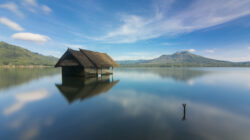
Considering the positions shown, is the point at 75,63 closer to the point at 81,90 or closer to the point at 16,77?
the point at 81,90

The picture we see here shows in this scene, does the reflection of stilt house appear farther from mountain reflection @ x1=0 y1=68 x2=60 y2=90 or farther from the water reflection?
the water reflection

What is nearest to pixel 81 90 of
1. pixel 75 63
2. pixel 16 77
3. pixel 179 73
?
pixel 75 63

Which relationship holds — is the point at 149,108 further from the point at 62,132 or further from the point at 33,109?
the point at 33,109

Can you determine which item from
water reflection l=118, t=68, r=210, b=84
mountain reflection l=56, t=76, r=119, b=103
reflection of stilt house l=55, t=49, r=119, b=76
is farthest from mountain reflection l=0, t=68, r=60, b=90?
water reflection l=118, t=68, r=210, b=84

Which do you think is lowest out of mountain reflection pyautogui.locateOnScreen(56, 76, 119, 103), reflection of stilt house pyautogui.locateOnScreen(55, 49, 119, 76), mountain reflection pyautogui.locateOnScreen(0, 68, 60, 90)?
mountain reflection pyautogui.locateOnScreen(56, 76, 119, 103)

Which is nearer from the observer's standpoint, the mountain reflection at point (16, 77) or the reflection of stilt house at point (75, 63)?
the mountain reflection at point (16, 77)

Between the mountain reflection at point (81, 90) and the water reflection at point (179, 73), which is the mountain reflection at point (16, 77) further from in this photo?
the water reflection at point (179, 73)

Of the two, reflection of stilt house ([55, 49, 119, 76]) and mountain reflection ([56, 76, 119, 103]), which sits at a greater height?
reflection of stilt house ([55, 49, 119, 76])

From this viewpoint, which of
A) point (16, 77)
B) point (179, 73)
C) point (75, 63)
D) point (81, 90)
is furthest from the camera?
point (179, 73)

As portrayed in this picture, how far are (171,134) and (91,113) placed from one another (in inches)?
187

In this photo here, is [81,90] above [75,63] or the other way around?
the other way around

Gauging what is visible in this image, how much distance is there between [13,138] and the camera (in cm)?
459

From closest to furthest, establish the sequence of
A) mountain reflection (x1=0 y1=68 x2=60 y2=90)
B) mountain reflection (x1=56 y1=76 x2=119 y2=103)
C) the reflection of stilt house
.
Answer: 1. mountain reflection (x1=56 y1=76 x2=119 y2=103)
2. mountain reflection (x1=0 y1=68 x2=60 y2=90)
3. the reflection of stilt house

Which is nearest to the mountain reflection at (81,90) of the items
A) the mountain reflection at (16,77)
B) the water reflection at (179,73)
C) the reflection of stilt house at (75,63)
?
the reflection of stilt house at (75,63)
